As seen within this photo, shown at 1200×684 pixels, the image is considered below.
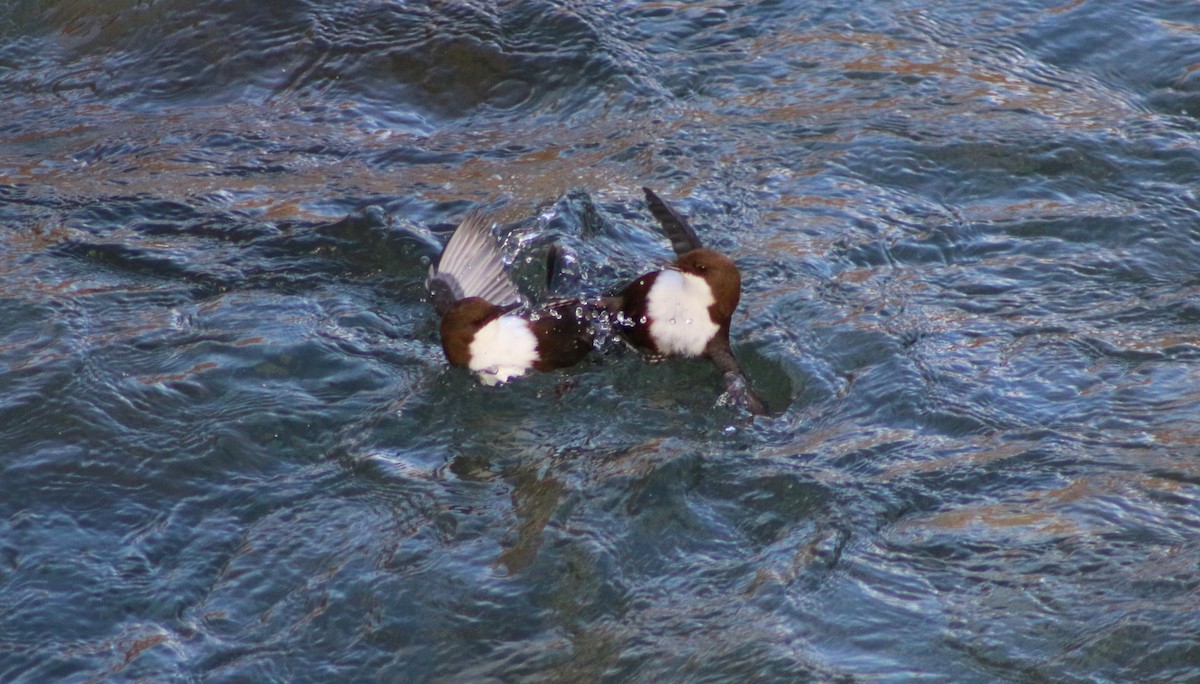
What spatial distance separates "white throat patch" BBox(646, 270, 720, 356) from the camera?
5391mm

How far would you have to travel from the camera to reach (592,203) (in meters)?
6.64

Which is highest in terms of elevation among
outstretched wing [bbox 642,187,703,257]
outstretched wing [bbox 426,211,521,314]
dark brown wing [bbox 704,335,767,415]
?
outstretched wing [bbox 642,187,703,257]

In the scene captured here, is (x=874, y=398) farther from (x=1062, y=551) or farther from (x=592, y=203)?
(x=592, y=203)

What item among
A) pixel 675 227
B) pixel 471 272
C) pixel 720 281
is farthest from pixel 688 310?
pixel 471 272

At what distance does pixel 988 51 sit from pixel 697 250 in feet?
11.0

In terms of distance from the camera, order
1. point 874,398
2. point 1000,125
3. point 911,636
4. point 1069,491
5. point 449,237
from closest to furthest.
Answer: point 911,636, point 1069,491, point 874,398, point 449,237, point 1000,125

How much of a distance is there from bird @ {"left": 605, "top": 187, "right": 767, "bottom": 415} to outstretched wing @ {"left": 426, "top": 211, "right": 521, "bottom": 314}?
21.9 inches

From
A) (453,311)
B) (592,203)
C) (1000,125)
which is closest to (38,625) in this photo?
(453,311)

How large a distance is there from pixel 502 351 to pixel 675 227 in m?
1.09

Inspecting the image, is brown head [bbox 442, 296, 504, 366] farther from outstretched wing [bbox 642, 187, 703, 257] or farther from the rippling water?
outstretched wing [bbox 642, 187, 703, 257]

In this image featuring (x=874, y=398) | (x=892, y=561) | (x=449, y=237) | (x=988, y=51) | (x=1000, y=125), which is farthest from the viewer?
(x=988, y=51)

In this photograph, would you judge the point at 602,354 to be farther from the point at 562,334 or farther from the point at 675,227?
the point at 675,227

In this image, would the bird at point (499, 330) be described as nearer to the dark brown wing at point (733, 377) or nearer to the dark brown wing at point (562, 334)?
the dark brown wing at point (562, 334)

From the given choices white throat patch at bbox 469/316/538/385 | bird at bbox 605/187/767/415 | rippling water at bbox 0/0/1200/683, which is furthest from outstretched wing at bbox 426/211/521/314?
bird at bbox 605/187/767/415
